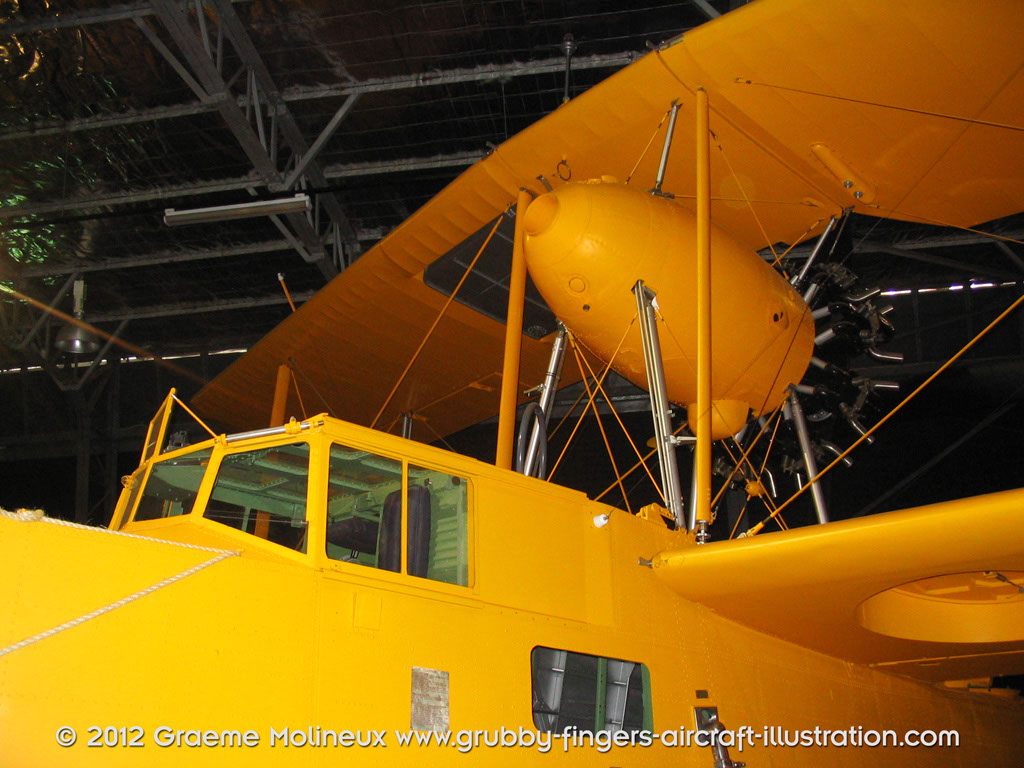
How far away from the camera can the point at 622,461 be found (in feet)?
61.7

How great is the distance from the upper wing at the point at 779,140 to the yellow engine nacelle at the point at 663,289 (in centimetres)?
52

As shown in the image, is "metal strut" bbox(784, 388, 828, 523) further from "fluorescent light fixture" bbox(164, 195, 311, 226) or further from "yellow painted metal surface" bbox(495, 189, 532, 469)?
"fluorescent light fixture" bbox(164, 195, 311, 226)

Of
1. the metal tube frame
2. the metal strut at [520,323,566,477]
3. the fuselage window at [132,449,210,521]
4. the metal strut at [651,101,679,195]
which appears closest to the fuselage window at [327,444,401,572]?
the fuselage window at [132,449,210,521]

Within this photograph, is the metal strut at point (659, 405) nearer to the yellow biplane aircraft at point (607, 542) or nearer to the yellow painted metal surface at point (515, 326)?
the yellow biplane aircraft at point (607, 542)

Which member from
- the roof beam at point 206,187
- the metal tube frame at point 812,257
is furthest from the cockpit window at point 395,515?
the roof beam at point 206,187

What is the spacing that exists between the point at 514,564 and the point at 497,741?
2.82 ft

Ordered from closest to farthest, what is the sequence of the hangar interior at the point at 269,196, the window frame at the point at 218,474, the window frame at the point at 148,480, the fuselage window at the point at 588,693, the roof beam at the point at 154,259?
the window frame at the point at 218,474, the window frame at the point at 148,480, the fuselage window at the point at 588,693, the hangar interior at the point at 269,196, the roof beam at the point at 154,259

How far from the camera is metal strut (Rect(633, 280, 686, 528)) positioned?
19.2 ft

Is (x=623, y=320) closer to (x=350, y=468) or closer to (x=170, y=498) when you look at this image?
(x=350, y=468)

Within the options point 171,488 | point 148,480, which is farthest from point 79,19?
point 171,488

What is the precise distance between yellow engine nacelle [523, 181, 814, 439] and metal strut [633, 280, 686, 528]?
8.0 inches

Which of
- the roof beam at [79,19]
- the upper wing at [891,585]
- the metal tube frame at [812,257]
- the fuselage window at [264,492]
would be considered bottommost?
the upper wing at [891,585]

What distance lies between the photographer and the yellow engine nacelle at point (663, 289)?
6.43 meters

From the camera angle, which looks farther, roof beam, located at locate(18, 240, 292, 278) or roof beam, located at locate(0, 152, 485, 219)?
roof beam, located at locate(18, 240, 292, 278)
